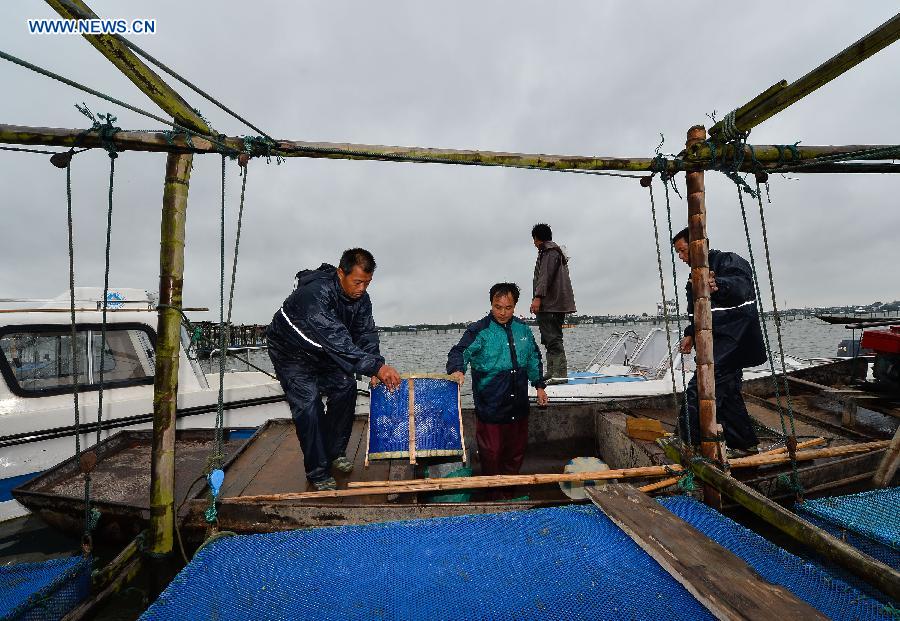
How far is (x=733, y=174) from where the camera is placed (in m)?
4.12

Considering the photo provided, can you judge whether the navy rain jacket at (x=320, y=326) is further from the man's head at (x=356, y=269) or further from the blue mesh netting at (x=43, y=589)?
the blue mesh netting at (x=43, y=589)

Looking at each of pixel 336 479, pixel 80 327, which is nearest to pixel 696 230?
pixel 336 479

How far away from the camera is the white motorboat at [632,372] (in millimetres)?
9586

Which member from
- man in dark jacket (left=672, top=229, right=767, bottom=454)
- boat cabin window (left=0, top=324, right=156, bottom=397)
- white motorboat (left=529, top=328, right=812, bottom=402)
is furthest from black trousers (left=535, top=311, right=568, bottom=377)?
boat cabin window (left=0, top=324, right=156, bottom=397)

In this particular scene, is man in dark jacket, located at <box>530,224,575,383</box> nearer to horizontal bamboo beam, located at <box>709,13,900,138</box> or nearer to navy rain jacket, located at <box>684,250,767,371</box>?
navy rain jacket, located at <box>684,250,767,371</box>

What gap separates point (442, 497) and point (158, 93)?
5184 millimetres

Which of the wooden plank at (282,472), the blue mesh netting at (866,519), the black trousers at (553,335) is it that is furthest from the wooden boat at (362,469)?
the black trousers at (553,335)

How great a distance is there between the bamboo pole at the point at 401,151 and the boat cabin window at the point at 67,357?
13.8 feet

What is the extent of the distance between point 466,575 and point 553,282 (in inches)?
272

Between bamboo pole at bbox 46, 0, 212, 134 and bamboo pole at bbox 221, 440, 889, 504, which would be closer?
bamboo pole at bbox 46, 0, 212, 134

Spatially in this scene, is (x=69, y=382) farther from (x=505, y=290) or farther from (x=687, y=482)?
(x=687, y=482)

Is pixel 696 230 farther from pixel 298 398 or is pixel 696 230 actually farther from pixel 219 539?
pixel 219 539

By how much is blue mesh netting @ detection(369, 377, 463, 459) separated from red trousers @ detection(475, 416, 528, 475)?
1.68ft

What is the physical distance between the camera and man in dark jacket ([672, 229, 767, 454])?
5.11m
